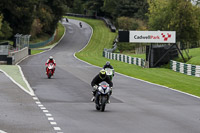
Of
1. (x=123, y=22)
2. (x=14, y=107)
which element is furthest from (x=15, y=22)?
(x=14, y=107)

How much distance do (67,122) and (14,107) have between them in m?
3.98

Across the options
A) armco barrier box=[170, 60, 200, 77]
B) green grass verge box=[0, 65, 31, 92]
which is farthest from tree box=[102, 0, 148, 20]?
green grass verge box=[0, 65, 31, 92]

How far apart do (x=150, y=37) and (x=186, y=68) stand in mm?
9410

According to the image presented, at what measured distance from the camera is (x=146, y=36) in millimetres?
51219

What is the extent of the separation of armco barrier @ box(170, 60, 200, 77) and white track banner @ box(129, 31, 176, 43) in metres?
4.29

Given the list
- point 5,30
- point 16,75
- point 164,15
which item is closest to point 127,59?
point 164,15

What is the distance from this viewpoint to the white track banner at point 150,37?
51.3m

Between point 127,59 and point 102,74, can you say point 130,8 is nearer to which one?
point 127,59

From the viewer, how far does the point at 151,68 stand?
162 feet

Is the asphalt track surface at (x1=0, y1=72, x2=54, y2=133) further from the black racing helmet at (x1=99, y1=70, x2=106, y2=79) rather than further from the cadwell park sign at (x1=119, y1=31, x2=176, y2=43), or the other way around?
the cadwell park sign at (x1=119, y1=31, x2=176, y2=43)

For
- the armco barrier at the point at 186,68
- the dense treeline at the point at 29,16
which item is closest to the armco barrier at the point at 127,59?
the armco barrier at the point at 186,68

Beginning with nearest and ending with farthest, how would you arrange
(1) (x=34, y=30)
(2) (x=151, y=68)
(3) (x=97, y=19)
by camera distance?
(2) (x=151, y=68), (1) (x=34, y=30), (3) (x=97, y=19)

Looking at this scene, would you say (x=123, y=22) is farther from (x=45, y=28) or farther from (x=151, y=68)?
(x=151, y=68)

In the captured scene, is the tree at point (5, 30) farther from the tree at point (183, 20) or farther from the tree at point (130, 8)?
the tree at point (130, 8)
